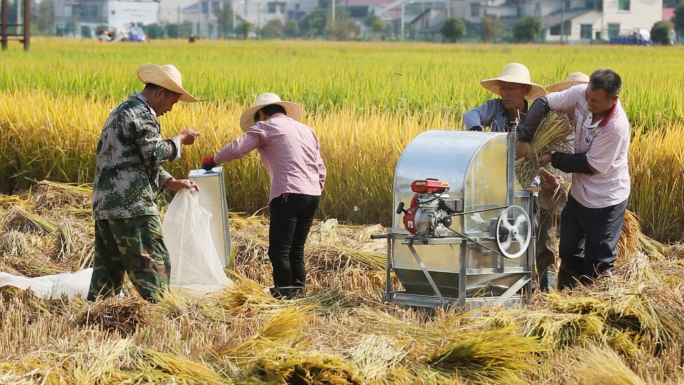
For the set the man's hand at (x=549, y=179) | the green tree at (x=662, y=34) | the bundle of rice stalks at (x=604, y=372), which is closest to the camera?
the bundle of rice stalks at (x=604, y=372)

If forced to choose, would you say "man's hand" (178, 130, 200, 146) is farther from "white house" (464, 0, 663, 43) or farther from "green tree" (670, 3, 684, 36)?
"white house" (464, 0, 663, 43)

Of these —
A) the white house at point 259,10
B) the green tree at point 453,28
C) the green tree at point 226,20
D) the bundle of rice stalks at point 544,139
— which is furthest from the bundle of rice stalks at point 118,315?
the white house at point 259,10

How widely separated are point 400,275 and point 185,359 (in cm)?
146

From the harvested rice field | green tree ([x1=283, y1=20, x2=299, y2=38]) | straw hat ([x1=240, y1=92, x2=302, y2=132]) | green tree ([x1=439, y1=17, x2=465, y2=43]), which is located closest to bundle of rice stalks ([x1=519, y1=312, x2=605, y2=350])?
the harvested rice field

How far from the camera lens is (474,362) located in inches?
163

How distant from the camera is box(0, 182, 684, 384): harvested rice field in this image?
12.7 ft

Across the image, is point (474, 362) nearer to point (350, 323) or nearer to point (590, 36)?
point (350, 323)

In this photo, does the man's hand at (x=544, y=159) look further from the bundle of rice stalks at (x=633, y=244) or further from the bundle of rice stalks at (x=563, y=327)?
the bundle of rice stalks at (x=633, y=244)

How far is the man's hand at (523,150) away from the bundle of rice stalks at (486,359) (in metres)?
1.29

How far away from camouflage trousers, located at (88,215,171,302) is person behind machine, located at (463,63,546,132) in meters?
1.76

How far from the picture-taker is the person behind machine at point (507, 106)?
558 cm

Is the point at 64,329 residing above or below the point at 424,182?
below

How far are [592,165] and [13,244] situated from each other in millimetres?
3690

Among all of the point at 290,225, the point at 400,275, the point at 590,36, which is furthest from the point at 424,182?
the point at 590,36
